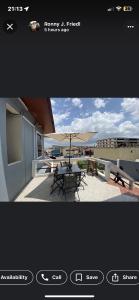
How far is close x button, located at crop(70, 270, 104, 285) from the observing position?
0.72m

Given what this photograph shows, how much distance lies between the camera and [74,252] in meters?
0.74

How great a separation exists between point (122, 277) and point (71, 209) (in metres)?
0.37

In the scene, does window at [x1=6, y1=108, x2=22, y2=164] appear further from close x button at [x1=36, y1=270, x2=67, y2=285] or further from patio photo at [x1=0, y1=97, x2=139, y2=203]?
close x button at [x1=36, y1=270, x2=67, y2=285]

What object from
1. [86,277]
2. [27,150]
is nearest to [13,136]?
[27,150]

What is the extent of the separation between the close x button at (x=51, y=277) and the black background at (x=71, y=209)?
2cm

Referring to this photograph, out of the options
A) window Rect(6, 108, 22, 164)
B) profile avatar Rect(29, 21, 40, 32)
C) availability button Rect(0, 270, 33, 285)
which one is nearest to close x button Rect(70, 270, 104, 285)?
availability button Rect(0, 270, 33, 285)

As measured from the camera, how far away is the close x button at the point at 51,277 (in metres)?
0.72

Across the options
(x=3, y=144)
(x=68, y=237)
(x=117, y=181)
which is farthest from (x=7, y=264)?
(x=117, y=181)

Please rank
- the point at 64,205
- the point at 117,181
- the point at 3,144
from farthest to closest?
the point at 117,181, the point at 3,144, the point at 64,205

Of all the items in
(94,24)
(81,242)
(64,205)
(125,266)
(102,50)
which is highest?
Result: (94,24)

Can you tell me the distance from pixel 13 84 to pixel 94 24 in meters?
0.47

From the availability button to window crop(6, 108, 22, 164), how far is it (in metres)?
3.89

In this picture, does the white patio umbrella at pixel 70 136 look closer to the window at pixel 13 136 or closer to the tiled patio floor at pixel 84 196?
the window at pixel 13 136
